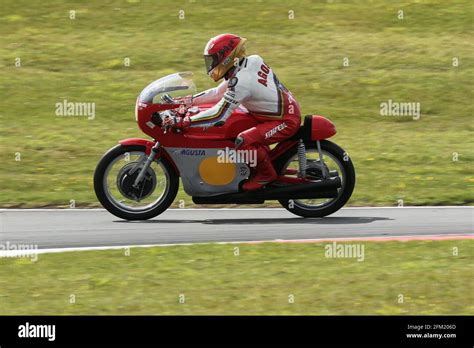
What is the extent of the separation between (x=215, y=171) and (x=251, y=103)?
0.87m

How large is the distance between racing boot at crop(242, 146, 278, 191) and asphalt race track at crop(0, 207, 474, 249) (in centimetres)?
44

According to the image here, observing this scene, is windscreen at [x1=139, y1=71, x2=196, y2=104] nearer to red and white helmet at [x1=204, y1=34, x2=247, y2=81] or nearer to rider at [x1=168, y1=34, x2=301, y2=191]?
rider at [x1=168, y1=34, x2=301, y2=191]

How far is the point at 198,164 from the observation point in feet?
41.9

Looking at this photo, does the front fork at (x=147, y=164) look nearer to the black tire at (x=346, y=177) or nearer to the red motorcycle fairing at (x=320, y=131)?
the black tire at (x=346, y=177)

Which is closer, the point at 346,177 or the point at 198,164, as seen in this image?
the point at 198,164

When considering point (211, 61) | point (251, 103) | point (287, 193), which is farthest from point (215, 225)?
point (211, 61)

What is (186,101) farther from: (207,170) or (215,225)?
(215,225)

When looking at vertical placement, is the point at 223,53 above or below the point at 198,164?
above

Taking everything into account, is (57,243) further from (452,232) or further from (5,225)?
(452,232)

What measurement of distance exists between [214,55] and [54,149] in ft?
18.5

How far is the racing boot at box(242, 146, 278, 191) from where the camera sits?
12742 mm

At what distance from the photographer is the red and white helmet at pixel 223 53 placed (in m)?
12.6

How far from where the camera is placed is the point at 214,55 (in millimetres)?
12594
